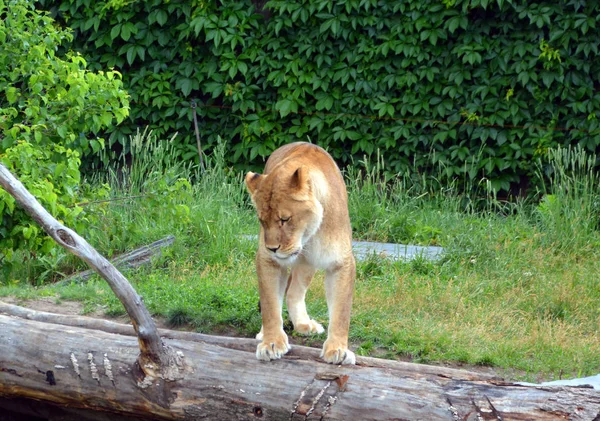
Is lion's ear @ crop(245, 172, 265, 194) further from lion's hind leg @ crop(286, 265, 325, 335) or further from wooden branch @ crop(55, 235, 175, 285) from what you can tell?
wooden branch @ crop(55, 235, 175, 285)

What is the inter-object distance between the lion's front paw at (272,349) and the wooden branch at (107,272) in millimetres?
468

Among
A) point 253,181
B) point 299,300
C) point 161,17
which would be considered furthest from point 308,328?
point 161,17

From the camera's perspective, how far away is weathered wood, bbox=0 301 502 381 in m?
4.41

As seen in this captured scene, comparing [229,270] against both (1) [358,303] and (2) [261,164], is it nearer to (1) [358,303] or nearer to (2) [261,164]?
(1) [358,303]

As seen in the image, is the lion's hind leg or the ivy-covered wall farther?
the ivy-covered wall

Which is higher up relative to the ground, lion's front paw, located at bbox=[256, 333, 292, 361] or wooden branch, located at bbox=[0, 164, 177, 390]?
wooden branch, located at bbox=[0, 164, 177, 390]

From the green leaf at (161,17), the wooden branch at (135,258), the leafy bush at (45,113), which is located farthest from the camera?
the green leaf at (161,17)

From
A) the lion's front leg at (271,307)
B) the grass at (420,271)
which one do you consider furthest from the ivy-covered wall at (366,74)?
the lion's front leg at (271,307)

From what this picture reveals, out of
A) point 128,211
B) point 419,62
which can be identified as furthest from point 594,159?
point 128,211

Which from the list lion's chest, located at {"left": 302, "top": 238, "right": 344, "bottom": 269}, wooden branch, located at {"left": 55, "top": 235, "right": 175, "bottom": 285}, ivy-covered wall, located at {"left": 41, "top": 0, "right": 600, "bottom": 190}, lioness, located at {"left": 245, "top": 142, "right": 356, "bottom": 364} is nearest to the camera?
lioness, located at {"left": 245, "top": 142, "right": 356, "bottom": 364}

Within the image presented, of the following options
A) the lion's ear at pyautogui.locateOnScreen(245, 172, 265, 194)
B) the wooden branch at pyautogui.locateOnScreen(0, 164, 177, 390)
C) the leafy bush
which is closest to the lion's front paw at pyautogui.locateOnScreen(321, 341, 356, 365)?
the wooden branch at pyautogui.locateOnScreen(0, 164, 177, 390)

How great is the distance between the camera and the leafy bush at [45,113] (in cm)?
664

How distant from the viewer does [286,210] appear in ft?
14.7

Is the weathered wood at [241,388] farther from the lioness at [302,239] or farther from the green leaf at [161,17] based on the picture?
the green leaf at [161,17]
